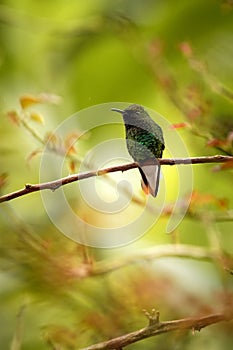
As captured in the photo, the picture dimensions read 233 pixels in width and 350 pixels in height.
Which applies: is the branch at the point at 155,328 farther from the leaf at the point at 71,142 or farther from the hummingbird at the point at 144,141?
the leaf at the point at 71,142

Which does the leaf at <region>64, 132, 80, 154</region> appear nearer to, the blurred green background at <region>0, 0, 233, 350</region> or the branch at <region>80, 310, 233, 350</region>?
the blurred green background at <region>0, 0, 233, 350</region>

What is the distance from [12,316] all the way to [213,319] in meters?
0.74

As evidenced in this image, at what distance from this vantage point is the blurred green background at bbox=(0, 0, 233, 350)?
3.08 ft

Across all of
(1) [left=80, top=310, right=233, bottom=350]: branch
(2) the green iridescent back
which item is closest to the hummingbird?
(2) the green iridescent back

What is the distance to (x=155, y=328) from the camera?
0.67 m

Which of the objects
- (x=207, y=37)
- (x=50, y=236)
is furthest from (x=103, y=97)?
(x=50, y=236)

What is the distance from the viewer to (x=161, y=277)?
110 centimetres

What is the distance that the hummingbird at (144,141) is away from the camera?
0.64m

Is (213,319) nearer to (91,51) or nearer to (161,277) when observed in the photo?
(161,277)

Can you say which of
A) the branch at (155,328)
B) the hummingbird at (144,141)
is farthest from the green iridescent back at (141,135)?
the branch at (155,328)

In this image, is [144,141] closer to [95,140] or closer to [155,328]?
[155,328]

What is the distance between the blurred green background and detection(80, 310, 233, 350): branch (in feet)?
0.20

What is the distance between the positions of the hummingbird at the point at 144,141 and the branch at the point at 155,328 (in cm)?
12

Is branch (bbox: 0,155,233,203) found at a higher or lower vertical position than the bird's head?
lower
